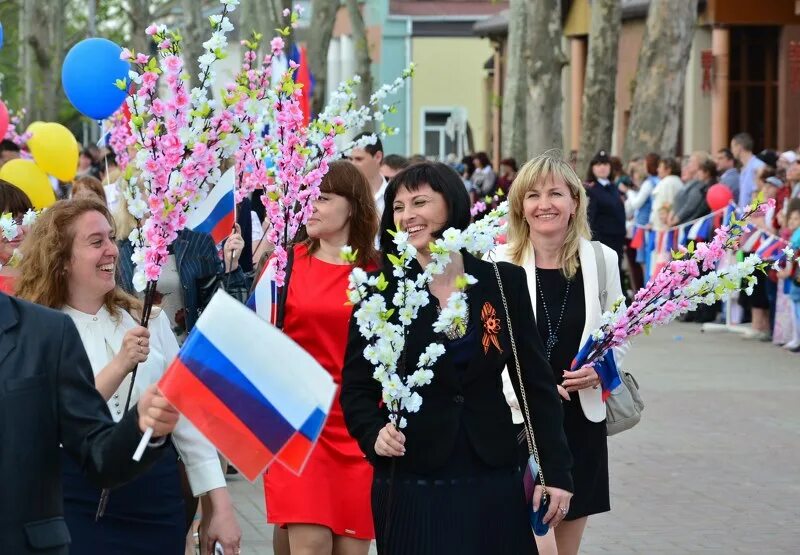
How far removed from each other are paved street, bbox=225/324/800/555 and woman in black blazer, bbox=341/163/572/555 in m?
3.33

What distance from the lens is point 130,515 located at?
16.7ft

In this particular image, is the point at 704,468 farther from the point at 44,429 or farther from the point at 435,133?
the point at 435,133

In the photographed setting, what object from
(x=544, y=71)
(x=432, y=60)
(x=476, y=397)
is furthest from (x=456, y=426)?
(x=432, y=60)

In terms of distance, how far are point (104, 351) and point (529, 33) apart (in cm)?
2286

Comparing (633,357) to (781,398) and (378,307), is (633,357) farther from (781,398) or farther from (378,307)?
(378,307)

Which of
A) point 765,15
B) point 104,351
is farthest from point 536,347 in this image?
point 765,15

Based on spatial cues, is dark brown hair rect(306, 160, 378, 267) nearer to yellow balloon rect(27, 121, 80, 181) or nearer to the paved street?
the paved street

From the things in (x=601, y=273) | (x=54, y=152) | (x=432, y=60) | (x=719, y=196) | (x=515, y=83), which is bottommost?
(x=601, y=273)

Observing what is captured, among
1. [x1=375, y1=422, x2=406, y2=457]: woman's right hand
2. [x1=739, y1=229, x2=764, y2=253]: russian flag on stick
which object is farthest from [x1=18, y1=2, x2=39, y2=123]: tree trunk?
[x1=375, y1=422, x2=406, y2=457]: woman's right hand

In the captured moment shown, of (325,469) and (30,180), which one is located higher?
(30,180)

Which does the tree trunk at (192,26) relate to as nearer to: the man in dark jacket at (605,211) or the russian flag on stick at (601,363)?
the man in dark jacket at (605,211)

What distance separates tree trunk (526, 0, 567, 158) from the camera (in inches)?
1076

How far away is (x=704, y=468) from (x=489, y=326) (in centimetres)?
622

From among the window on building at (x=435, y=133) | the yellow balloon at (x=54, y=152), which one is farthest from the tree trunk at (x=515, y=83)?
the window on building at (x=435, y=133)
